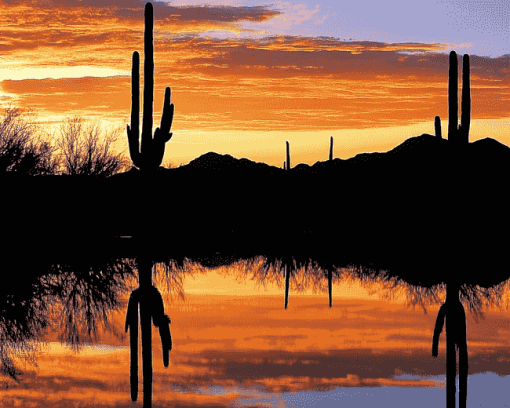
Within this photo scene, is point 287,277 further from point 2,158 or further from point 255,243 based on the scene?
point 2,158

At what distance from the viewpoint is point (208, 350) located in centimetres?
971

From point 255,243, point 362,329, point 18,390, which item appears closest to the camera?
point 18,390

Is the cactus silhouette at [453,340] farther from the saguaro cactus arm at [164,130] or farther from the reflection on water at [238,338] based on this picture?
the saguaro cactus arm at [164,130]

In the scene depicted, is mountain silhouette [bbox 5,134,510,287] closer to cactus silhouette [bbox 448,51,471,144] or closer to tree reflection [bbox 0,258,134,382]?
cactus silhouette [bbox 448,51,471,144]

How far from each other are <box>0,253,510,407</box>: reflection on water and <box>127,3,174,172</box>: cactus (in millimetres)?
6853

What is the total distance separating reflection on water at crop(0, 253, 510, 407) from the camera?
781 centimetres

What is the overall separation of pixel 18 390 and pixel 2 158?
2689 cm

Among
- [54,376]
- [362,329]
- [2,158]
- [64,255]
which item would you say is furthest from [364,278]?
[2,158]

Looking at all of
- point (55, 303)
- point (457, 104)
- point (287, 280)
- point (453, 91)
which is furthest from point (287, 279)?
point (457, 104)

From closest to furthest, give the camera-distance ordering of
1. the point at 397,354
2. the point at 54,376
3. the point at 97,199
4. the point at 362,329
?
the point at 54,376
the point at 397,354
the point at 362,329
the point at 97,199

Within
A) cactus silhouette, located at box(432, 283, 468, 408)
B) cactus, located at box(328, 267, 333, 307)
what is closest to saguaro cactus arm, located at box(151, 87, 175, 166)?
cactus, located at box(328, 267, 333, 307)

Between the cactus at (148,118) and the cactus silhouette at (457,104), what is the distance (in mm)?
7592

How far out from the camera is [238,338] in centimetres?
1055

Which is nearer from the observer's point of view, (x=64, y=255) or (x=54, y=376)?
(x=54, y=376)
